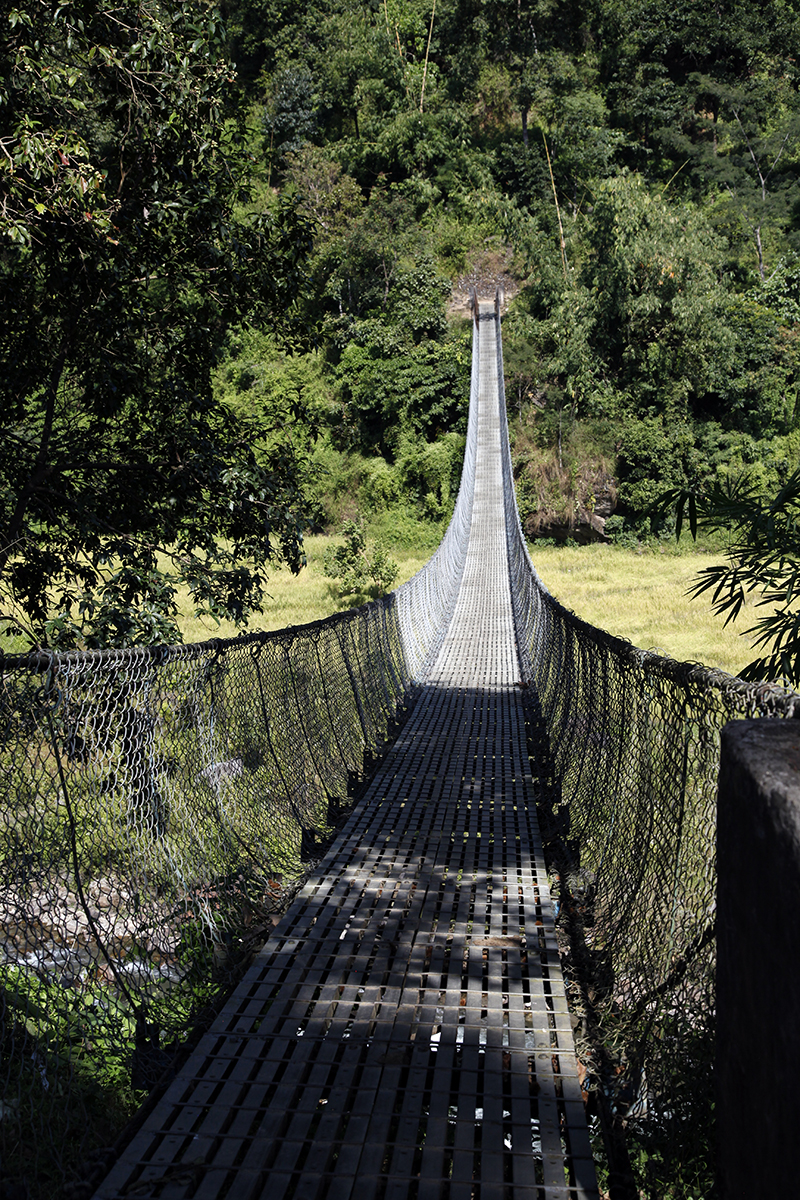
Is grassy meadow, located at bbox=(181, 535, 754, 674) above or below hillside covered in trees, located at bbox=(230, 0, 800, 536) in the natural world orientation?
below

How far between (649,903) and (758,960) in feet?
3.20

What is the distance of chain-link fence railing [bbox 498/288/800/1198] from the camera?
146cm

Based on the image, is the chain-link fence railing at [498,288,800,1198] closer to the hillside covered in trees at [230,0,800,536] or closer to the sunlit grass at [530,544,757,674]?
the sunlit grass at [530,544,757,674]

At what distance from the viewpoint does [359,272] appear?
20906mm

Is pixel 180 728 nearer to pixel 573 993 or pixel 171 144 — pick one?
pixel 573 993

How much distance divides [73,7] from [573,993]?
126 inches

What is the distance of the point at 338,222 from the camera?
2148 centimetres

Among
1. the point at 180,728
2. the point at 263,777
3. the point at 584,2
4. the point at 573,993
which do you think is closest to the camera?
the point at 573,993

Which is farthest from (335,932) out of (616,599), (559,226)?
(559,226)

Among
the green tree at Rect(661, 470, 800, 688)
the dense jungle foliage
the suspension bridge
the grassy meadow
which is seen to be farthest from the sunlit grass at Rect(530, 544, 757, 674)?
the suspension bridge

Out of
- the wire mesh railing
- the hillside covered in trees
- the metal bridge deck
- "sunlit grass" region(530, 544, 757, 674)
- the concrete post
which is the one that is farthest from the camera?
the hillside covered in trees

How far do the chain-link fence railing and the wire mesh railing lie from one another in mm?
809

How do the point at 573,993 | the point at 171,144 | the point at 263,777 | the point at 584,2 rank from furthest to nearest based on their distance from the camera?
the point at 584,2
the point at 171,144
the point at 263,777
the point at 573,993

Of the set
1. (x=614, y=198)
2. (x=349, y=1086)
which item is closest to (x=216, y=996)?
(x=349, y=1086)
